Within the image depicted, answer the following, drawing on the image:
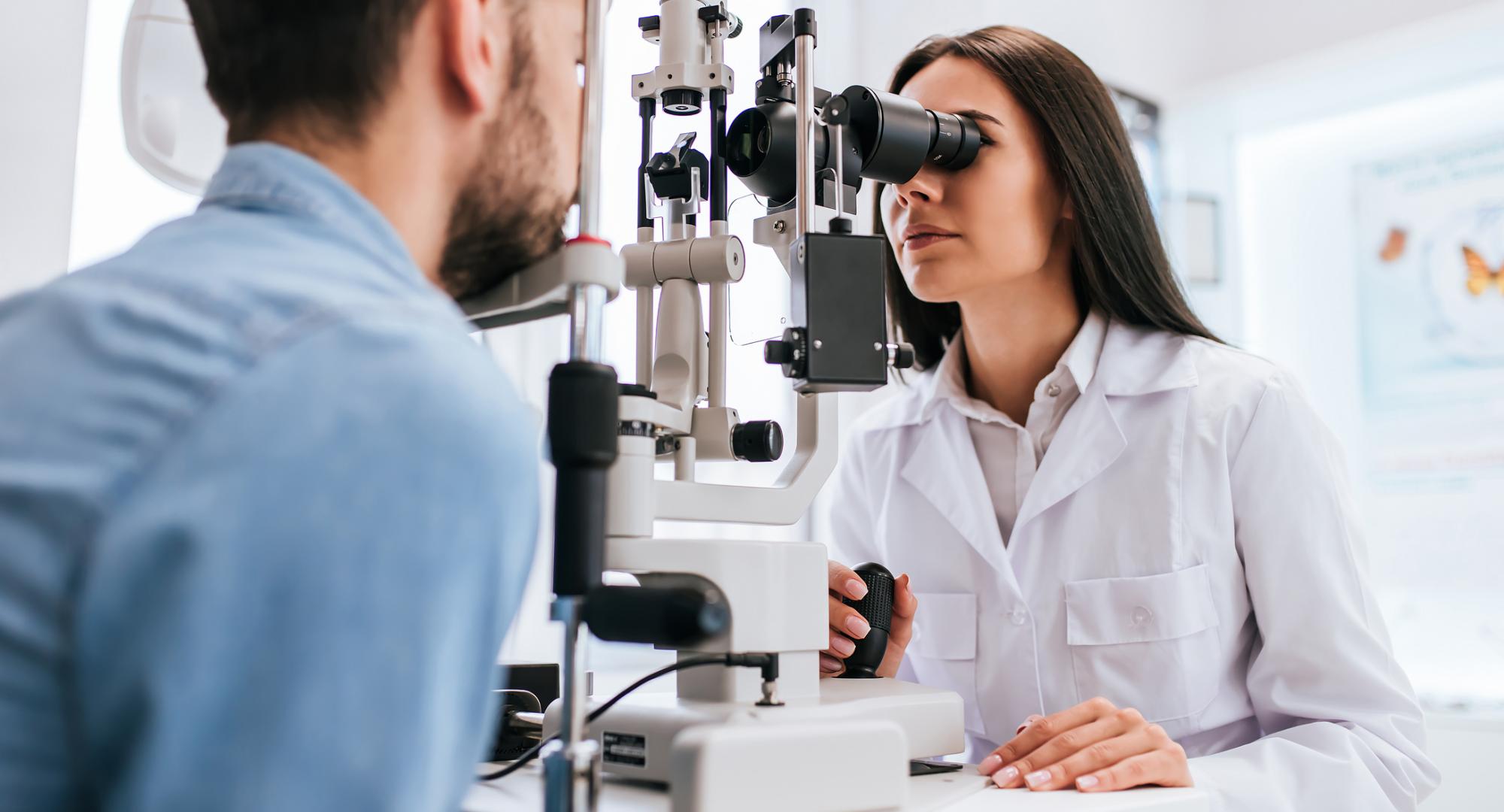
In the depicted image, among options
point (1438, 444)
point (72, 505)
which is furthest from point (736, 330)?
point (1438, 444)

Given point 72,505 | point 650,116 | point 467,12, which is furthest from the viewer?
point 650,116

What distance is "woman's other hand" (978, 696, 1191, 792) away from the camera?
829 mm

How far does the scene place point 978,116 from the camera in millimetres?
1279

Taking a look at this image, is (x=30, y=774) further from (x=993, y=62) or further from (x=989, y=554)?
(x=993, y=62)

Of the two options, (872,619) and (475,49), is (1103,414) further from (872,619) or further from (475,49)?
(475,49)

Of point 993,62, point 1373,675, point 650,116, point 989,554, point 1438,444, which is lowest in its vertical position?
point 1373,675

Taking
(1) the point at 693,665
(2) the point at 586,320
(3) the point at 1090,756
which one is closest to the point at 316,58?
(2) the point at 586,320

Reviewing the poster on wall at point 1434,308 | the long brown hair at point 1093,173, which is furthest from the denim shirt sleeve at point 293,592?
the poster on wall at point 1434,308

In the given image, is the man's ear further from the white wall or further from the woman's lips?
the white wall

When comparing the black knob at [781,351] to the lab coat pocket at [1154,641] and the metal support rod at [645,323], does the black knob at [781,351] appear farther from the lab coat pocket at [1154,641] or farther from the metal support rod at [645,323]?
the lab coat pocket at [1154,641]

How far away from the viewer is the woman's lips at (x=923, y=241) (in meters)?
1.28

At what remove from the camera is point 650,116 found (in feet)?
3.10

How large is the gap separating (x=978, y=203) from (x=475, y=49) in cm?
79

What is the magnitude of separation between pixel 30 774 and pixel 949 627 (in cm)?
108
